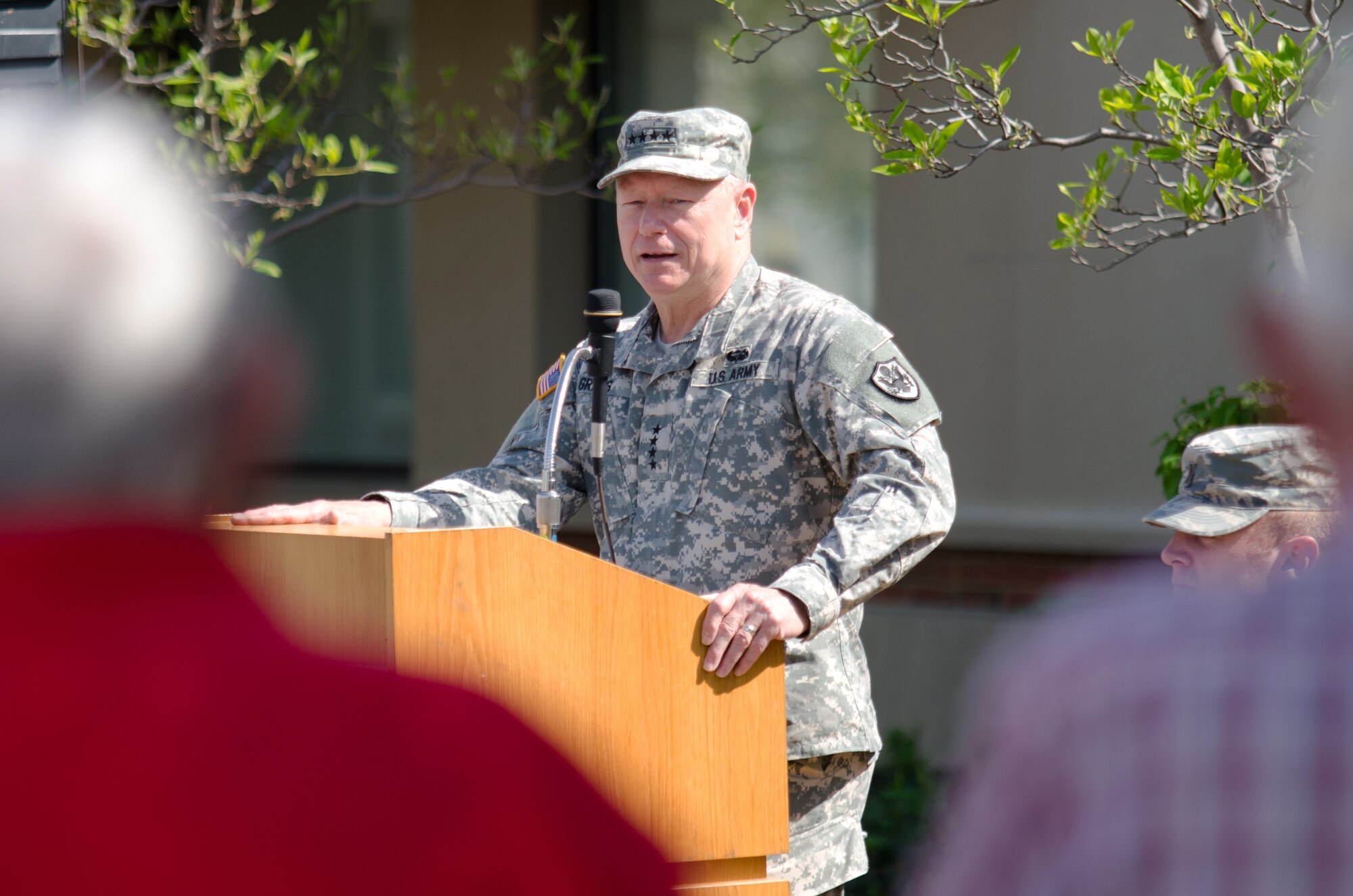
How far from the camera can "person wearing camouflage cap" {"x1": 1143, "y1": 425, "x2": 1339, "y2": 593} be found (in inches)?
113

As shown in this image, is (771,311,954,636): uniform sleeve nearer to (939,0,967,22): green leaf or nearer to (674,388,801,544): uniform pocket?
(674,388,801,544): uniform pocket

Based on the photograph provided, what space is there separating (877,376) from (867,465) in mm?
186

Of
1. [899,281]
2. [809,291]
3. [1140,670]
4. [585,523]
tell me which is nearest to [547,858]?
[1140,670]

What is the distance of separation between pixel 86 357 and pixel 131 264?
0.07 meters

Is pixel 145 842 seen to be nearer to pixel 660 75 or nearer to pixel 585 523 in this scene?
pixel 585 523

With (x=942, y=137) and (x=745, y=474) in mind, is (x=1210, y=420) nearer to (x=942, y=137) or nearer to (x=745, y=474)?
(x=942, y=137)

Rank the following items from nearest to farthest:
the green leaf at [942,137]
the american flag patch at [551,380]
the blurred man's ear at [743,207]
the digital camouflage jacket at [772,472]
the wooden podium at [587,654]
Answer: the wooden podium at [587,654]
the digital camouflage jacket at [772,472]
the american flag patch at [551,380]
the blurred man's ear at [743,207]
the green leaf at [942,137]

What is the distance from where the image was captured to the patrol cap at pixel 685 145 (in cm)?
312

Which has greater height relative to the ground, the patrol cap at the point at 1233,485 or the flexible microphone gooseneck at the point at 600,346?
the flexible microphone gooseneck at the point at 600,346

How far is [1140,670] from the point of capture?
0.84 meters

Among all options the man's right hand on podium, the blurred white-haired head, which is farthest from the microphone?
the blurred white-haired head

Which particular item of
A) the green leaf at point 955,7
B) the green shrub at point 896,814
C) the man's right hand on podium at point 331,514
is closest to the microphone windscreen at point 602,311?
the man's right hand on podium at point 331,514

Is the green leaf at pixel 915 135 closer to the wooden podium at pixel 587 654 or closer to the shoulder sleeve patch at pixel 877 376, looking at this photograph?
the shoulder sleeve patch at pixel 877 376

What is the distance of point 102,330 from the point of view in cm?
89
